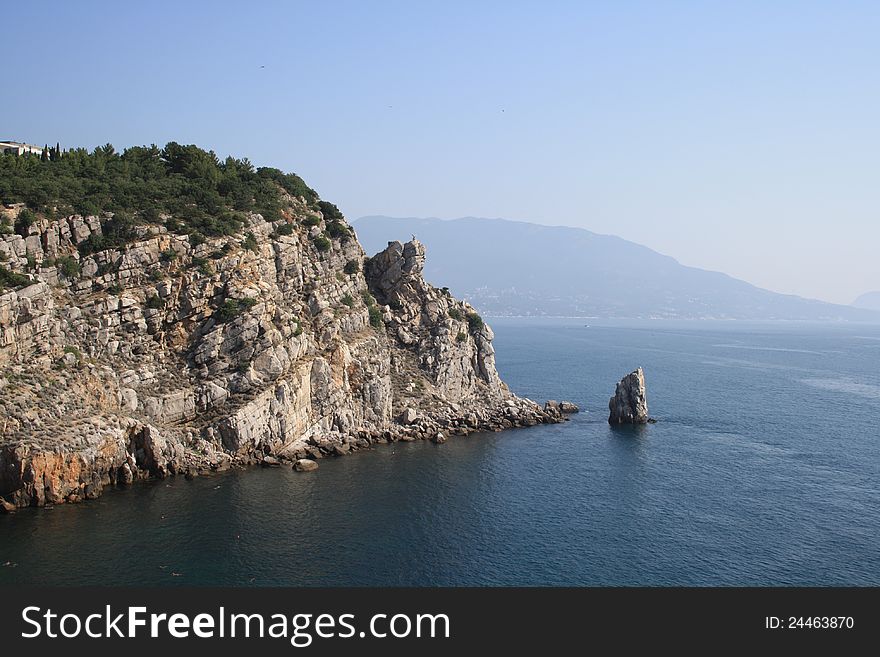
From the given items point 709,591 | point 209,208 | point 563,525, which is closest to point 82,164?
point 209,208

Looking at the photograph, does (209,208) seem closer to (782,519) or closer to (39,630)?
(39,630)

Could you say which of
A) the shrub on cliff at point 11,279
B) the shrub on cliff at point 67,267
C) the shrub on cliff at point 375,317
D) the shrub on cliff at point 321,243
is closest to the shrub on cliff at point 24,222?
the shrub on cliff at point 67,267

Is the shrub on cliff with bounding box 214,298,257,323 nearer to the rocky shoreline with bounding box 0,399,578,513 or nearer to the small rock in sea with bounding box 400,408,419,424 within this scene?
the rocky shoreline with bounding box 0,399,578,513

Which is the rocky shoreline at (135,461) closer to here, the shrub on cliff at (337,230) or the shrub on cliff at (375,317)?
the shrub on cliff at (375,317)

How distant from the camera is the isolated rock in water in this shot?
105688 mm

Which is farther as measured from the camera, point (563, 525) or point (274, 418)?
point (274, 418)

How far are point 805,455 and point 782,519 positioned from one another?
28818mm

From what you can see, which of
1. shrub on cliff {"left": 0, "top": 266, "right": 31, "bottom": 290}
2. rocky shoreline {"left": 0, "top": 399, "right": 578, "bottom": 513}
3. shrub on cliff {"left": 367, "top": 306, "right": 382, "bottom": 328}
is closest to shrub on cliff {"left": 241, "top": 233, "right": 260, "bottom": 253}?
shrub on cliff {"left": 367, "top": 306, "right": 382, "bottom": 328}

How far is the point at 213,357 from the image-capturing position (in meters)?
78.5

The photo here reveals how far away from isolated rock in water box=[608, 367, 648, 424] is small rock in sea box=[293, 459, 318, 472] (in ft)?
174

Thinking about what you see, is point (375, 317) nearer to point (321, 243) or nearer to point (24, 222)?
point (321, 243)

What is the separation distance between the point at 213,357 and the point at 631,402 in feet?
217

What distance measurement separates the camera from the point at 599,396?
431 feet

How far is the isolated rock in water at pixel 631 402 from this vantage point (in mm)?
105688
